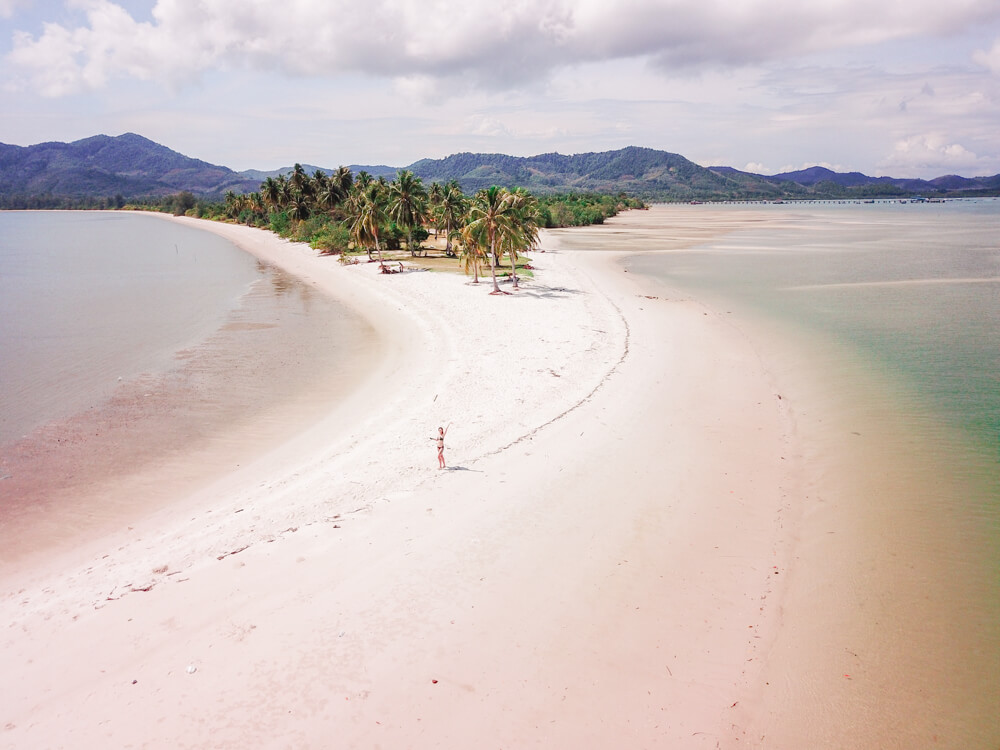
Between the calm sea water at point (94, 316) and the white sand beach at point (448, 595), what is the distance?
10908 millimetres

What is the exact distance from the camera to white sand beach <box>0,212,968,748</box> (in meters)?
7.10

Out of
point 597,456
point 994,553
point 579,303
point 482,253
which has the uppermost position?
point 482,253

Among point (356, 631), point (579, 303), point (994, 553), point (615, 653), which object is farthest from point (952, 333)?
point (356, 631)

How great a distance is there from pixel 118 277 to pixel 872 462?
58.2 meters

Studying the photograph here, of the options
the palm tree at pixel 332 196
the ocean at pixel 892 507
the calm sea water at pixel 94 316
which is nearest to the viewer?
the ocean at pixel 892 507

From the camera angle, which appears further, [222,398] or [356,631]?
[222,398]

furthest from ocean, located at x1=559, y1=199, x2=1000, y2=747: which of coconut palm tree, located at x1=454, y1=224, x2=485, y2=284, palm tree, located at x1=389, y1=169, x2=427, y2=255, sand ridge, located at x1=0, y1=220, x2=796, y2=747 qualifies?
palm tree, located at x1=389, y1=169, x2=427, y2=255

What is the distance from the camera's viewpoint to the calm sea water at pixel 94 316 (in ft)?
69.8

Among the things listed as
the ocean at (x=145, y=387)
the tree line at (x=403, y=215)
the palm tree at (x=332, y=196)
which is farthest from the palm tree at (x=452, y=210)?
the palm tree at (x=332, y=196)

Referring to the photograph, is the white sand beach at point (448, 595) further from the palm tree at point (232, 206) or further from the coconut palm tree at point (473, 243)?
the palm tree at point (232, 206)

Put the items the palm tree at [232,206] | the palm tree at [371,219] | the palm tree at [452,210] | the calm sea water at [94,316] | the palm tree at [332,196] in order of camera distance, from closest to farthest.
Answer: the calm sea water at [94,316], the palm tree at [371,219], the palm tree at [452,210], the palm tree at [332,196], the palm tree at [232,206]

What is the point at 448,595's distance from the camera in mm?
9195

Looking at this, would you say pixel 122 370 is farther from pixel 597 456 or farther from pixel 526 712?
pixel 526 712

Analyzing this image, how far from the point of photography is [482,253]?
3694 centimetres
